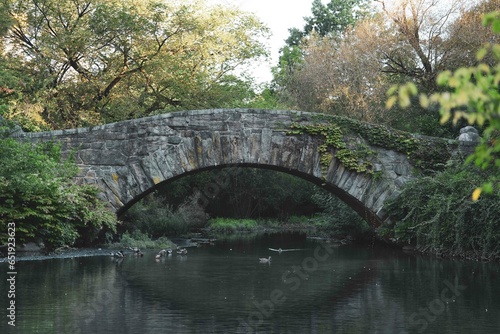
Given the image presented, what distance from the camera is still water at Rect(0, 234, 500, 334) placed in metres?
6.58

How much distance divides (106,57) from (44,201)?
8.93 m

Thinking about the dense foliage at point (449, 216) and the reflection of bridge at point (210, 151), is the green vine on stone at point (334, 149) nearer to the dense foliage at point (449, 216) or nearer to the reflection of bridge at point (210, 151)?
the reflection of bridge at point (210, 151)

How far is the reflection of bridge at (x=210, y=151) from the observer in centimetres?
1454

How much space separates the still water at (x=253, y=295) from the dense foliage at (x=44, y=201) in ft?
2.91

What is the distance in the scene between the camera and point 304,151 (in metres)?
14.9

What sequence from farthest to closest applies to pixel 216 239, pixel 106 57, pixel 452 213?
pixel 106 57
pixel 216 239
pixel 452 213

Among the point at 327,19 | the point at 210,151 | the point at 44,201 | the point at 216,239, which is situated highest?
the point at 327,19

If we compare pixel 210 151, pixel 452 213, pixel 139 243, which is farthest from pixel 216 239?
pixel 452 213

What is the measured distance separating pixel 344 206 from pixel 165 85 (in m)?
→ 6.44

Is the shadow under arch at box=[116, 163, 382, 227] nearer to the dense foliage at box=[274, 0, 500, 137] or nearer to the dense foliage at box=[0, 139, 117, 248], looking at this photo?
the dense foliage at box=[0, 139, 117, 248]

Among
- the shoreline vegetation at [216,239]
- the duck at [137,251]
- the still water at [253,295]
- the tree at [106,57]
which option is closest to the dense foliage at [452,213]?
the shoreline vegetation at [216,239]

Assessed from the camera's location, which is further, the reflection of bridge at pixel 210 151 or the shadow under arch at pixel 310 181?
the shadow under arch at pixel 310 181

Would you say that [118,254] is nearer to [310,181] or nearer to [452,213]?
[310,181]

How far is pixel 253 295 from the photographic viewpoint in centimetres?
842
